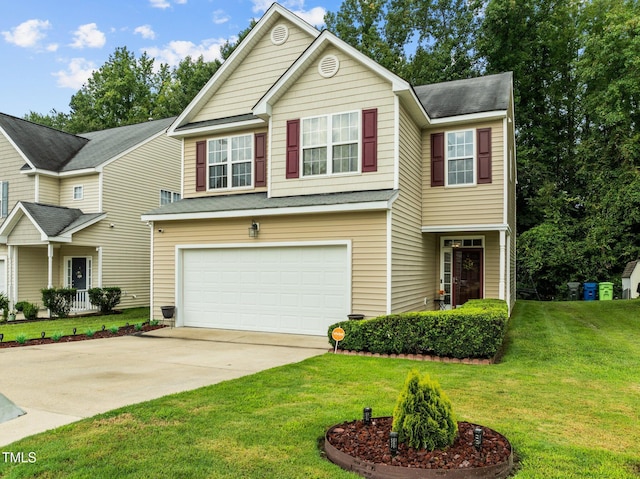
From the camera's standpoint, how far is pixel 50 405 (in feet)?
17.2

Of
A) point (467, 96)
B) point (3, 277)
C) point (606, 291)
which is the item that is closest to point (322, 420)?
point (467, 96)

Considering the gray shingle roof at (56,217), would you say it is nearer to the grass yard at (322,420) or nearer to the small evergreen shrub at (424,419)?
the grass yard at (322,420)

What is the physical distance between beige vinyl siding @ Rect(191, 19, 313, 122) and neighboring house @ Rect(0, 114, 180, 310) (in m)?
6.72

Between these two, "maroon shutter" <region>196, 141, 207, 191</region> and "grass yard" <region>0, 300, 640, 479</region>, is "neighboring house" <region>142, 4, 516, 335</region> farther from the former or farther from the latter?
"grass yard" <region>0, 300, 640, 479</region>

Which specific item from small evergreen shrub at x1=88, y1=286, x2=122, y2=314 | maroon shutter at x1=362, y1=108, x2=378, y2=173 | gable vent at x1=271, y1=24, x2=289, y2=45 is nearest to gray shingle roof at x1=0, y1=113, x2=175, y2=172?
small evergreen shrub at x1=88, y1=286, x2=122, y2=314

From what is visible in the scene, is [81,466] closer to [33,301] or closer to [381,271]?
[381,271]

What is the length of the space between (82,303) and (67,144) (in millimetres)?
7530

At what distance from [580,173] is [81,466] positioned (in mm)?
25314

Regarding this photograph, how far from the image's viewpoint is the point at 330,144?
11062 millimetres

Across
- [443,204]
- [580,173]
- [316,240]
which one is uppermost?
[580,173]

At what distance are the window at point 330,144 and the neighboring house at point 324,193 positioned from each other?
0.03 meters

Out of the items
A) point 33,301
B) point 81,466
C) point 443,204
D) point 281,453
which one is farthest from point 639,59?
point 33,301

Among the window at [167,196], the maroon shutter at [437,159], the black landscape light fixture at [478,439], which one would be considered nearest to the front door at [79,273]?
the window at [167,196]

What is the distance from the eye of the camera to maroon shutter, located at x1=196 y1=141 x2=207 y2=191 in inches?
526
